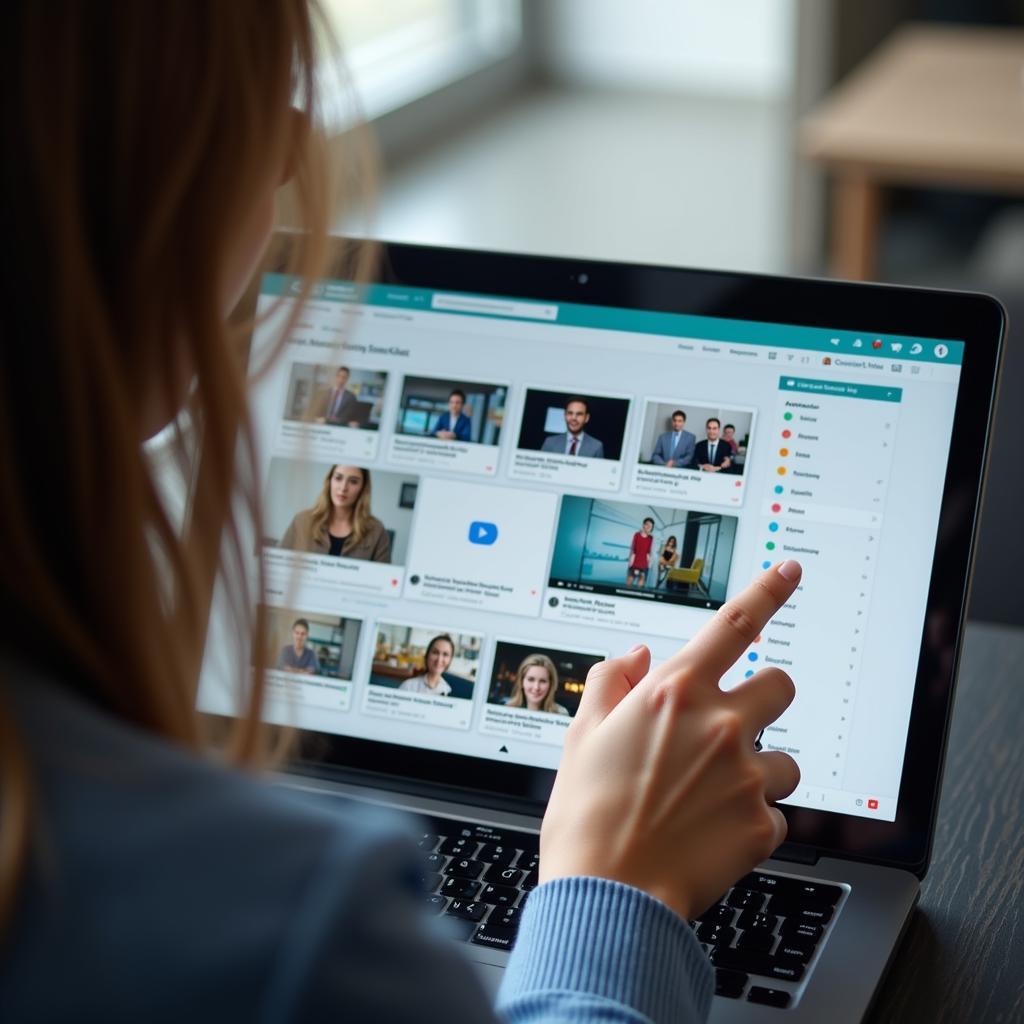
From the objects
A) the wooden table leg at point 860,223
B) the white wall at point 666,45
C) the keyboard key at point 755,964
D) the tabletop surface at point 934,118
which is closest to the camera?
the keyboard key at point 755,964

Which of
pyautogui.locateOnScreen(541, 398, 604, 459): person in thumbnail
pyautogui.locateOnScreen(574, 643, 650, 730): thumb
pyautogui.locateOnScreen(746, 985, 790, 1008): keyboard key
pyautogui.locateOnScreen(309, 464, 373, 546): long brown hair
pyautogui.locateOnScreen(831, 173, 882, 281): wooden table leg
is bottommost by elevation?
pyautogui.locateOnScreen(746, 985, 790, 1008): keyboard key

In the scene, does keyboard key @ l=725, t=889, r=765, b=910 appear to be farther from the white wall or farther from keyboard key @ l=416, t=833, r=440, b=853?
the white wall

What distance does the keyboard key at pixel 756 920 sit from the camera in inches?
25.4

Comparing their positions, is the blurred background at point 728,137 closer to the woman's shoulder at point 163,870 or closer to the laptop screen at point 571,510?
the laptop screen at point 571,510

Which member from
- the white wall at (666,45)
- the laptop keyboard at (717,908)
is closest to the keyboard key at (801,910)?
the laptop keyboard at (717,908)

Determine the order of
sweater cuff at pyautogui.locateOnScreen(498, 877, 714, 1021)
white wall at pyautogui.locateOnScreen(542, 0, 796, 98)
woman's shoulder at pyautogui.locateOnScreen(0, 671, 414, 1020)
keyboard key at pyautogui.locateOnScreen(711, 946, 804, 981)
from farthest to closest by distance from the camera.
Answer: white wall at pyautogui.locateOnScreen(542, 0, 796, 98), keyboard key at pyautogui.locateOnScreen(711, 946, 804, 981), sweater cuff at pyautogui.locateOnScreen(498, 877, 714, 1021), woman's shoulder at pyautogui.locateOnScreen(0, 671, 414, 1020)

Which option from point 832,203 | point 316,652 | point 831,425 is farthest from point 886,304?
point 832,203

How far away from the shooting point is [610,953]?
1.71 ft

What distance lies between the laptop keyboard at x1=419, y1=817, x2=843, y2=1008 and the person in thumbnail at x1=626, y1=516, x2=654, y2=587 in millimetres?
150

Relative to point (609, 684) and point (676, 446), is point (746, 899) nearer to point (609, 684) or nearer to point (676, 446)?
point (609, 684)

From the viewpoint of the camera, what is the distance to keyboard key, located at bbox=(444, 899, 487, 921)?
0.66 m

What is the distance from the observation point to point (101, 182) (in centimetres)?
41

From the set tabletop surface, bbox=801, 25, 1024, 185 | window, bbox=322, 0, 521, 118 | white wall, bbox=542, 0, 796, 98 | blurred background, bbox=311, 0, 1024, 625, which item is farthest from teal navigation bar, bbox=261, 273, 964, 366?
white wall, bbox=542, 0, 796, 98

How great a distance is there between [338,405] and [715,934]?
365 mm
